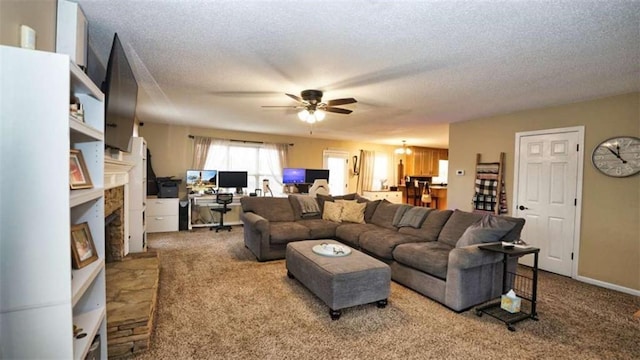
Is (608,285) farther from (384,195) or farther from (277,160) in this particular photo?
(277,160)

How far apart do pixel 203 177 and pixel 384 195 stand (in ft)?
16.0

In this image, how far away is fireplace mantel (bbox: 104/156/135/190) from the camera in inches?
91.7

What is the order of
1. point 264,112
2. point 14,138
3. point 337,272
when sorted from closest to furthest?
point 14,138, point 337,272, point 264,112

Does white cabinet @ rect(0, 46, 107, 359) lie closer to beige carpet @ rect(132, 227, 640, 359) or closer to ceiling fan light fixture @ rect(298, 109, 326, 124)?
beige carpet @ rect(132, 227, 640, 359)

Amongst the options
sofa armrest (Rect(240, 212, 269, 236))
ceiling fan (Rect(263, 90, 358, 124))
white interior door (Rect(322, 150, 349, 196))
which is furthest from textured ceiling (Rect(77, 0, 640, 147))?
white interior door (Rect(322, 150, 349, 196))

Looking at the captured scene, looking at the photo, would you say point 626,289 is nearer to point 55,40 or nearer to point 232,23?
point 232,23

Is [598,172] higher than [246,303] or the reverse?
higher

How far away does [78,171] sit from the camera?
150 centimetres

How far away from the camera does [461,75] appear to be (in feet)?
9.57

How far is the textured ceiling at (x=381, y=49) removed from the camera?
1.83 meters

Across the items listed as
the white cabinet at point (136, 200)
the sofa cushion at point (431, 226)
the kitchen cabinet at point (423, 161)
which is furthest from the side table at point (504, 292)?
the kitchen cabinet at point (423, 161)

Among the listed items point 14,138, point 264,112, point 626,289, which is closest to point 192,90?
point 264,112

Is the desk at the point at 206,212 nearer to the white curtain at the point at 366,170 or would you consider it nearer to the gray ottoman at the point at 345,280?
the white curtain at the point at 366,170

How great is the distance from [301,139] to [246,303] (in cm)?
541
